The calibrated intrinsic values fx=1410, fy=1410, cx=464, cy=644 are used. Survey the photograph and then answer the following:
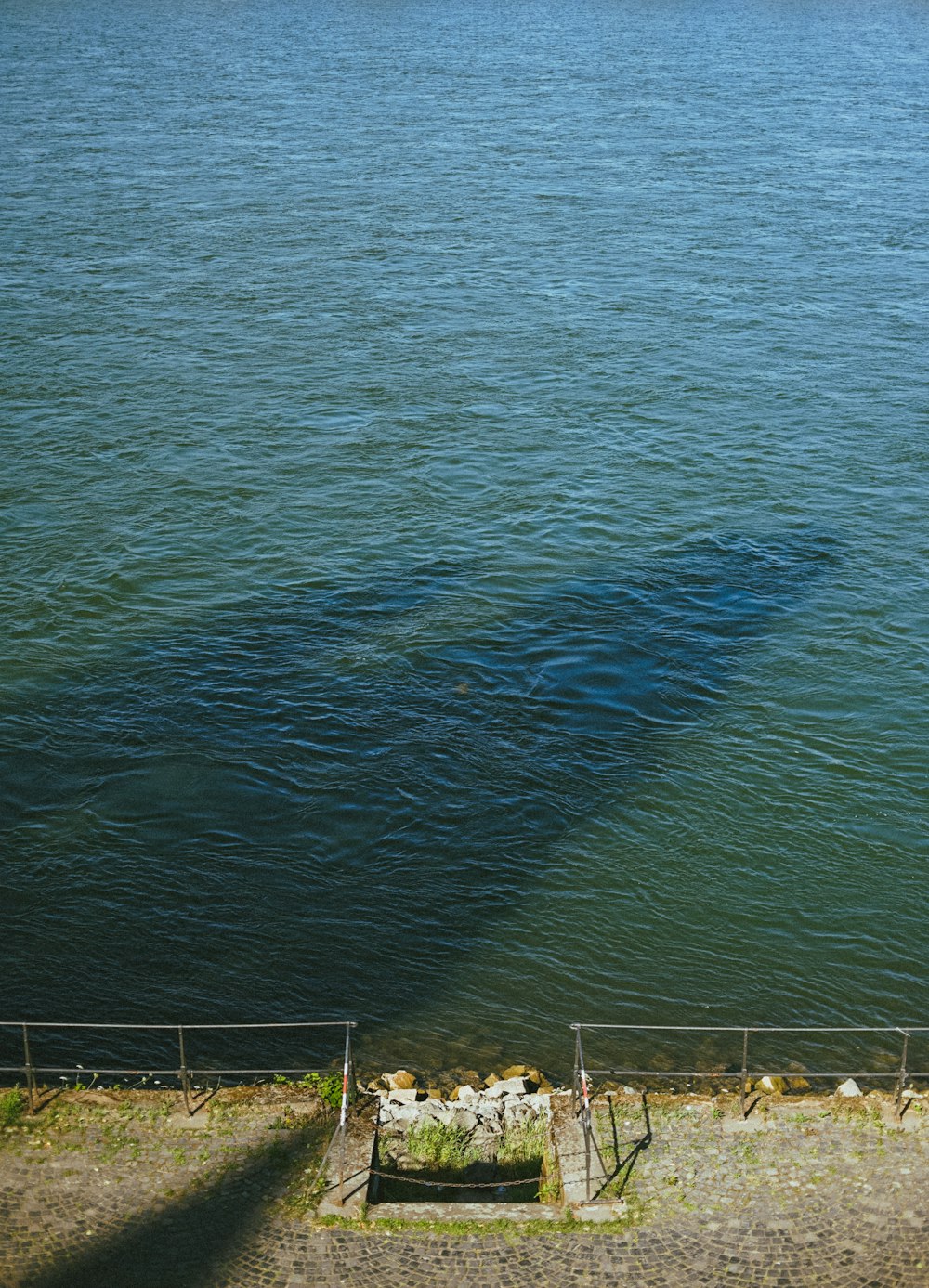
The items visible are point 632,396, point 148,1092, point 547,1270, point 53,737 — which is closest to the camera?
point 547,1270

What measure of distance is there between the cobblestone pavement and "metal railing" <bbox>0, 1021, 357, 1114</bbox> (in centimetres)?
49

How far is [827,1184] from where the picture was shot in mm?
18234

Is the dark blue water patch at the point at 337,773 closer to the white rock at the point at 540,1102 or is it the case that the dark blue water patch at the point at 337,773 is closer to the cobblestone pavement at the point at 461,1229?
the white rock at the point at 540,1102

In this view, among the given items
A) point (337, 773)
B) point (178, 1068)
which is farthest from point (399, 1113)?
point (337, 773)

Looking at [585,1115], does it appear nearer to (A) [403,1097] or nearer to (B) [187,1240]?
(A) [403,1097]

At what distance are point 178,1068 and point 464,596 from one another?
54.5 ft

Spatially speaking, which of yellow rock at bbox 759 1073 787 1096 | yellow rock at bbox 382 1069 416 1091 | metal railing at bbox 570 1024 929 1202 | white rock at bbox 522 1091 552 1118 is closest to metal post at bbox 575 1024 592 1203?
metal railing at bbox 570 1024 929 1202

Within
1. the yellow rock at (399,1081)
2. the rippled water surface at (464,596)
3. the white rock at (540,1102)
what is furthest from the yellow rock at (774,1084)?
the yellow rock at (399,1081)

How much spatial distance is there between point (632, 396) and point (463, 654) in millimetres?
A: 18900

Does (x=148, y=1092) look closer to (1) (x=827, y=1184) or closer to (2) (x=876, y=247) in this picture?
(1) (x=827, y=1184)

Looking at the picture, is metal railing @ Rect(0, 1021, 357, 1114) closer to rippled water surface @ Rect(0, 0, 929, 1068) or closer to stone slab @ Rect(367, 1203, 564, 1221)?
rippled water surface @ Rect(0, 0, 929, 1068)

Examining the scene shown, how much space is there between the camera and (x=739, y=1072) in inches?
857

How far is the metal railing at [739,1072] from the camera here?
19094 mm

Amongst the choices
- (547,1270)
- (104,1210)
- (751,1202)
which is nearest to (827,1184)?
(751,1202)
